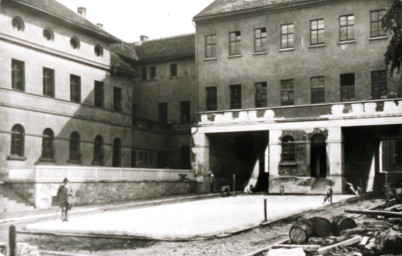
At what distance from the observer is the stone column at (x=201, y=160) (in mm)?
37281

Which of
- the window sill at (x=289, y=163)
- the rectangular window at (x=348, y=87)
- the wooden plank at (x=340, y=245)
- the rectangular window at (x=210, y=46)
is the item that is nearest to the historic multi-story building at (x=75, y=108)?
the rectangular window at (x=210, y=46)

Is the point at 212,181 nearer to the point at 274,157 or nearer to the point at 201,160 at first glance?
the point at 201,160

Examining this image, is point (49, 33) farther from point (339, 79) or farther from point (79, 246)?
point (79, 246)

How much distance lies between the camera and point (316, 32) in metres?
34.7

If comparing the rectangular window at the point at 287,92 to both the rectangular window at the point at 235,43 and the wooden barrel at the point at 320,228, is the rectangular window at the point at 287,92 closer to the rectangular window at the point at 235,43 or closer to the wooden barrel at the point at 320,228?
the rectangular window at the point at 235,43

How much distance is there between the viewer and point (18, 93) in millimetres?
29750

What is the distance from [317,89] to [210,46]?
8.45 meters

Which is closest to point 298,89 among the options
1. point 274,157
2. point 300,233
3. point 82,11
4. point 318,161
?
point 274,157

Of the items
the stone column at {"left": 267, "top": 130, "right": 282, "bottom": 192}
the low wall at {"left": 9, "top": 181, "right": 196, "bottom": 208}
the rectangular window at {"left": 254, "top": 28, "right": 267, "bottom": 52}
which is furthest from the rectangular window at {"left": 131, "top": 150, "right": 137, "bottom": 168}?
the rectangular window at {"left": 254, "top": 28, "right": 267, "bottom": 52}

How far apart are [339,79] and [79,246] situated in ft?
76.5

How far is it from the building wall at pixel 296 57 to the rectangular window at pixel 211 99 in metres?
0.30

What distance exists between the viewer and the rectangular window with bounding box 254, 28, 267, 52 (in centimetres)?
3638

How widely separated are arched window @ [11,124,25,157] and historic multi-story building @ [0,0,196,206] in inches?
2.2

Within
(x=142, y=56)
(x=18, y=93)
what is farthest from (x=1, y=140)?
(x=142, y=56)
